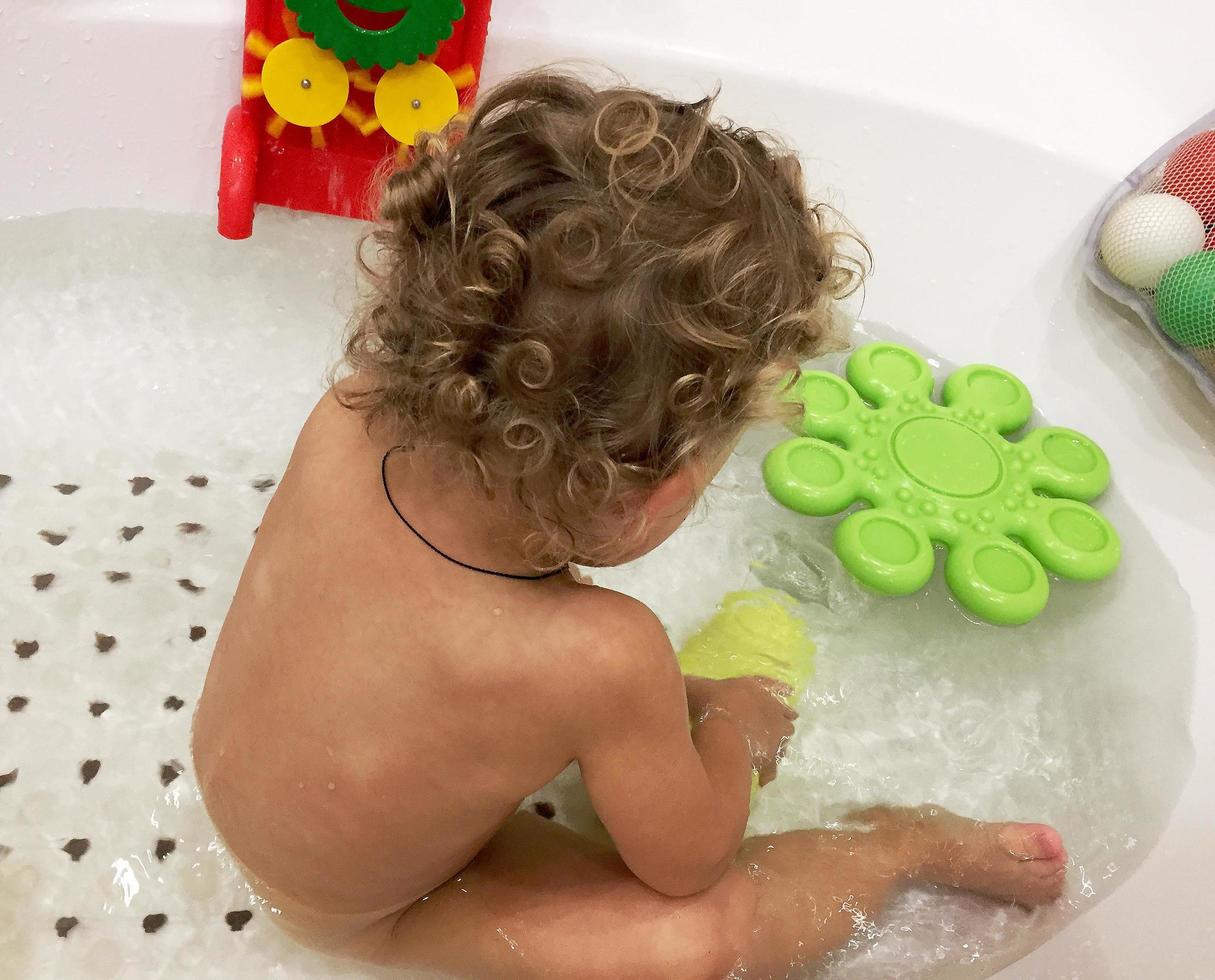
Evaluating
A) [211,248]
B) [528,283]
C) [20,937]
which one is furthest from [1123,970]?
[211,248]

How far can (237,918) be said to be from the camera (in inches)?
36.1

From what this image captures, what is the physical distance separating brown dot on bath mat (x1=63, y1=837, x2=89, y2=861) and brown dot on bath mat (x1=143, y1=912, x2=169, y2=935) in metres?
0.08

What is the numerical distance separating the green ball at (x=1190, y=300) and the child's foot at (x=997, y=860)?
0.52 meters

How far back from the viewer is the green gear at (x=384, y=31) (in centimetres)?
105

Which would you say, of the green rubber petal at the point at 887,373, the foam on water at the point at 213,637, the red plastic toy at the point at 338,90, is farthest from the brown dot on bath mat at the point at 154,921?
the green rubber petal at the point at 887,373

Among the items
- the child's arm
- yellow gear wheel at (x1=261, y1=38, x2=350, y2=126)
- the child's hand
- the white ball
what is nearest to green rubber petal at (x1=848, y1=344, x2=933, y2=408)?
the white ball

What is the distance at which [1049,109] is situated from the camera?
126 cm

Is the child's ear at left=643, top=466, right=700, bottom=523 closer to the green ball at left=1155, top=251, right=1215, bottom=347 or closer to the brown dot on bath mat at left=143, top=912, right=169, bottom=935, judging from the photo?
the brown dot on bath mat at left=143, top=912, right=169, bottom=935

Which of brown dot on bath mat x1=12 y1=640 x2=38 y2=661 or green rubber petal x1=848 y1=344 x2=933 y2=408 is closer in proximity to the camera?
brown dot on bath mat x1=12 y1=640 x2=38 y2=661

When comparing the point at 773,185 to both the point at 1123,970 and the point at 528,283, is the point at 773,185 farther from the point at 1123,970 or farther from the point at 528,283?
the point at 1123,970

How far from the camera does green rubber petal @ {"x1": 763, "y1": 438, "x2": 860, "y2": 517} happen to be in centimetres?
118

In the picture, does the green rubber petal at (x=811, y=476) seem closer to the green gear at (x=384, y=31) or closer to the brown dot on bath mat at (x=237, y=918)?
the green gear at (x=384, y=31)

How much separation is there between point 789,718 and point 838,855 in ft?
0.42

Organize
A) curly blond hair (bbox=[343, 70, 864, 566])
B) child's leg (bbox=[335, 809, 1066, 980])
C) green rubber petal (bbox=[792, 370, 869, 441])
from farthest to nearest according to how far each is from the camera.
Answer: green rubber petal (bbox=[792, 370, 869, 441]) < child's leg (bbox=[335, 809, 1066, 980]) < curly blond hair (bbox=[343, 70, 864, 566])
